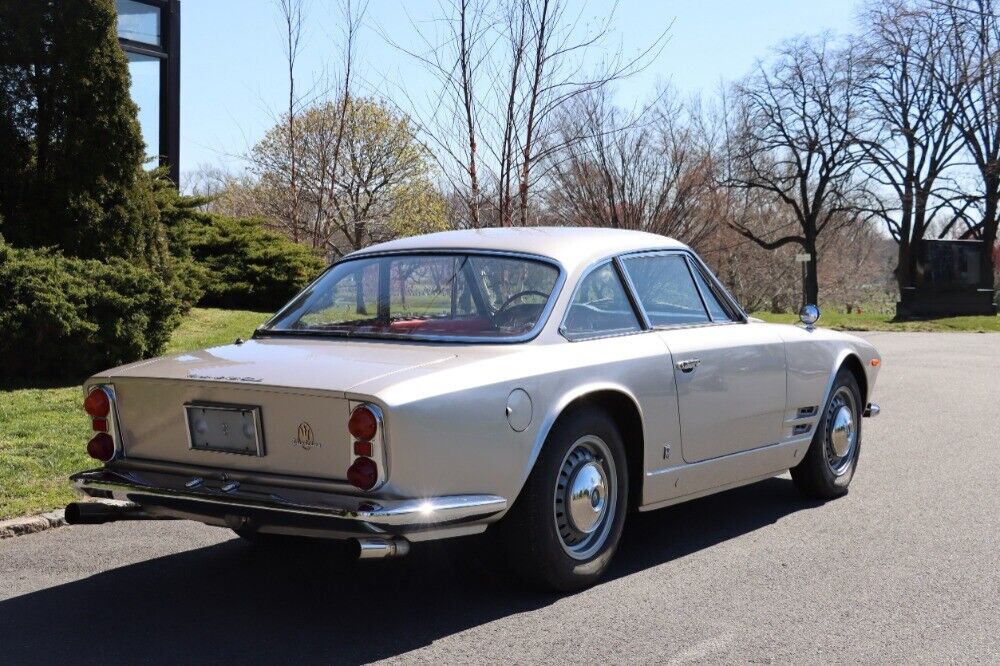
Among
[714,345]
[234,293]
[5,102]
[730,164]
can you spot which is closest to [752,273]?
[730,164]

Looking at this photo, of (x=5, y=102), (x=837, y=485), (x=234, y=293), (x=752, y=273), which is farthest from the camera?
(x=752, y=273)

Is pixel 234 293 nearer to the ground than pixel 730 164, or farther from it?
nearer to the ground

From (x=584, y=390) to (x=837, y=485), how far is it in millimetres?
2795

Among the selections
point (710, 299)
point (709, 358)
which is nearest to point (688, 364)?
point (709, 358)

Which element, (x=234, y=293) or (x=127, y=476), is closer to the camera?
(x=127, y=476)

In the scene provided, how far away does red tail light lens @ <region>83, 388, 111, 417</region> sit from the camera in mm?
4773

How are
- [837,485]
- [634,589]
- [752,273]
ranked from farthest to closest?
[752,273] < [837,485] < [634,589]

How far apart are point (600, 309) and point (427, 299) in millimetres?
813

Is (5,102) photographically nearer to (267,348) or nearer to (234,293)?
(234,293)

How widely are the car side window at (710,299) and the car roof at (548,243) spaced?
0.98 ft

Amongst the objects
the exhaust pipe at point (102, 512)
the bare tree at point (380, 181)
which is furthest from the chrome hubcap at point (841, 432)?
the bare tree at point (380, 181)

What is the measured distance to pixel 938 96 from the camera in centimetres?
4303

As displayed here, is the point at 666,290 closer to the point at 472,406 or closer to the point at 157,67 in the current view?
the point at 472,406

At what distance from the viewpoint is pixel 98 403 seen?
4.79 meters
